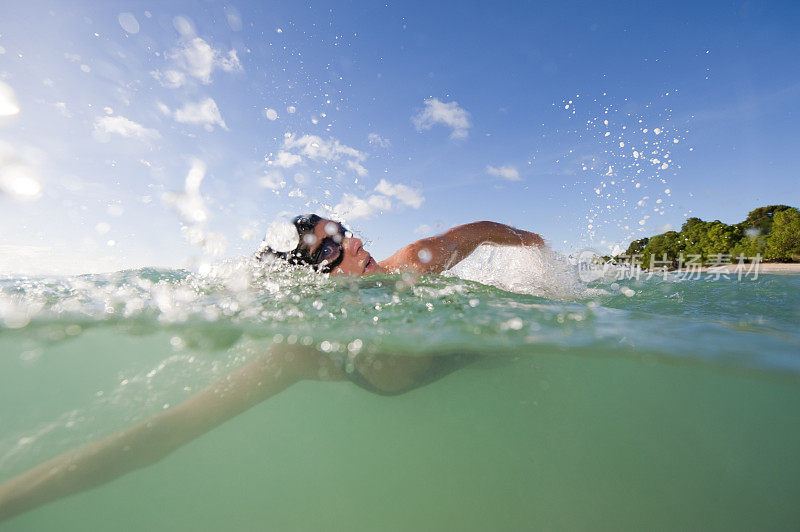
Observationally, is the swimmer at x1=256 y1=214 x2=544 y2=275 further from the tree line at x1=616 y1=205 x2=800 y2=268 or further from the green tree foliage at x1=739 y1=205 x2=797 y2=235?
the green tree foliage at x1=739 y1=205 x2=797 y2=235

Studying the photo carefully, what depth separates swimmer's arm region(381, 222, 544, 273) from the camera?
560 cm

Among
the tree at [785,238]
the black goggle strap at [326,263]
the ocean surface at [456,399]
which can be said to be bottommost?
the ocean surface at [456,399]

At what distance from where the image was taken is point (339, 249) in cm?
573

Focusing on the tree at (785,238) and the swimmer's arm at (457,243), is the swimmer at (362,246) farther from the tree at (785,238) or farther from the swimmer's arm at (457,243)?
the tree at (785,238)

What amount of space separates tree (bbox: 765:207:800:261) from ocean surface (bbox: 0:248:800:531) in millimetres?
25105

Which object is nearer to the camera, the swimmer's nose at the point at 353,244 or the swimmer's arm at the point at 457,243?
the swimmer's arm at the point at 457,243

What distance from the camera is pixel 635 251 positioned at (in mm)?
39875

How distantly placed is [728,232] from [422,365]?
3955 centimetres

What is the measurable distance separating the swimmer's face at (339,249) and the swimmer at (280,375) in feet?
0.05

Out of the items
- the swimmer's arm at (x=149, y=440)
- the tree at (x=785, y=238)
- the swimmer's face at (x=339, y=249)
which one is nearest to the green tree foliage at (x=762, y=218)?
the tree at (x=785, y=238)

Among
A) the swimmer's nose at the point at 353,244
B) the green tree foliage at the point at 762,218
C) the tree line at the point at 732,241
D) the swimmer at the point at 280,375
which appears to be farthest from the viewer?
the green tree foliage at the point at 762,218

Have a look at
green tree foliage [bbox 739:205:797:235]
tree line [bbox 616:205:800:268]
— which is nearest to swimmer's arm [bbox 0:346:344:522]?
tree line [bbox 616:205:800:268]

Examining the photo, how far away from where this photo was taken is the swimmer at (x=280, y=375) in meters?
4.36

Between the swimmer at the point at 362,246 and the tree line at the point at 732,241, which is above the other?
the tree line at the point at 732,241
